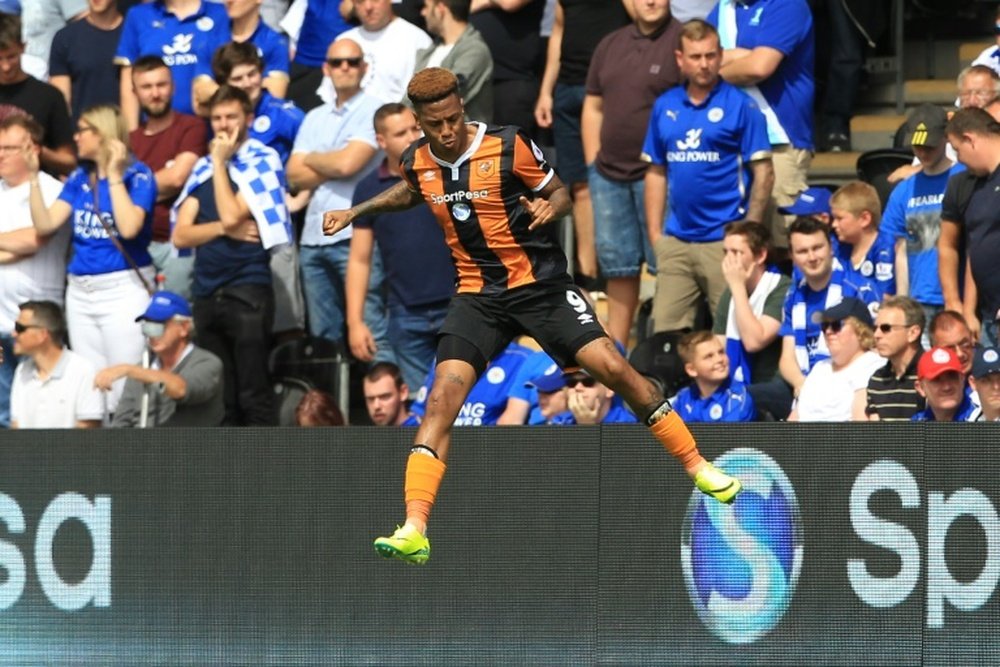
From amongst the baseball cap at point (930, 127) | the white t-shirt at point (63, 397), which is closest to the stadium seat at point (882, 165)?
the baseball cap at point (930, 127)

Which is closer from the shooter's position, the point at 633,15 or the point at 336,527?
the point at 336,527

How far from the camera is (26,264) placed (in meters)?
12.9

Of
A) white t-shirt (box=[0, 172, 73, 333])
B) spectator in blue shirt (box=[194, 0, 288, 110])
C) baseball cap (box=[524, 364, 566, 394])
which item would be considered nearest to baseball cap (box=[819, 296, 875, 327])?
baseball cap (box=[524, 364, 566, 394])

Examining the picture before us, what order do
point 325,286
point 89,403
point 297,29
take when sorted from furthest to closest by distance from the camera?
point 297,29 → point 325,286 → point 89,403

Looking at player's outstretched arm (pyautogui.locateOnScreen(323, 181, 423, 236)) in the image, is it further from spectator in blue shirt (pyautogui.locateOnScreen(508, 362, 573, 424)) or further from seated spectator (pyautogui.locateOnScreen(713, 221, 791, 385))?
seated spectator (pyautogui.locateOnScreen(713, 221, 791, 385))

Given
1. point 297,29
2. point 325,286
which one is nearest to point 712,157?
point 325,286

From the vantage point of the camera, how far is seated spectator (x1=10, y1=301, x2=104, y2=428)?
477 inches

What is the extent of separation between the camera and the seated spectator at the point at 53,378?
1212 cm

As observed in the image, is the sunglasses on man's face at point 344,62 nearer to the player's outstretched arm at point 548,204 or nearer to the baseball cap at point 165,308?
the baseball cap at point 165,308

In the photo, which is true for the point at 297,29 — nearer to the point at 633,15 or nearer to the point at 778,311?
the point at 633,15

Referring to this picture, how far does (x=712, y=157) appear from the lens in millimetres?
12133

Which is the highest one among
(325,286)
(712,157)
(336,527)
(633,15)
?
(633,15)

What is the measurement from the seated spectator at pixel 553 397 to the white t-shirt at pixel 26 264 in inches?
138

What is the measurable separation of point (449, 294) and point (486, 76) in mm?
1542
